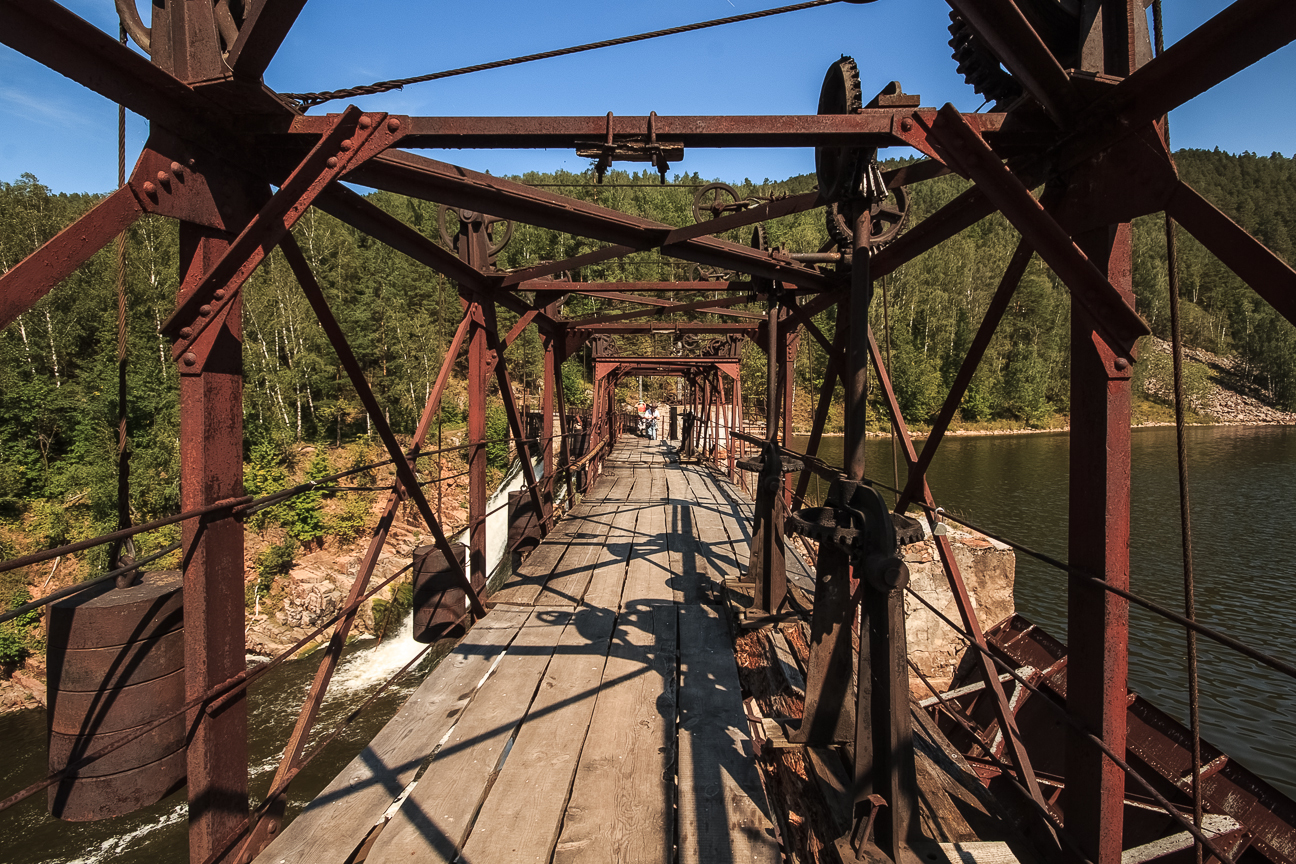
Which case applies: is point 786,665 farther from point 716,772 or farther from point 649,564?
point 649,564

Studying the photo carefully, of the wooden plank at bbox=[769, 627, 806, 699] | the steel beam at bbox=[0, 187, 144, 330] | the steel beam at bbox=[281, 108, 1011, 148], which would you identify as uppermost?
the steel beam at bbox=[281, 108, 1011, 148]

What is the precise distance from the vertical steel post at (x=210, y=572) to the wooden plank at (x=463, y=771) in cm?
65

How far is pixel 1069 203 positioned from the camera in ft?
8.45

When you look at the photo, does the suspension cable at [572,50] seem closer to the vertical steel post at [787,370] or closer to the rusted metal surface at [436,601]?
the rusted metal surface at [436,601]

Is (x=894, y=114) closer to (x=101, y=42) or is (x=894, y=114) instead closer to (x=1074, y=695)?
(x=1074, y=695)

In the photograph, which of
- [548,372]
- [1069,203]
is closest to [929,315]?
[548,372]

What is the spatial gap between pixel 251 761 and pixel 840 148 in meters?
17.2

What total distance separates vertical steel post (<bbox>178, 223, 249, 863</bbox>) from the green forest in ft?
7.79

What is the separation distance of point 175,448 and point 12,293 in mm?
30904

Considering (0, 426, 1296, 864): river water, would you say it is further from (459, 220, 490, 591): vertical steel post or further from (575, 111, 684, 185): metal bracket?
(575, 111, 684, 185): metal bracket

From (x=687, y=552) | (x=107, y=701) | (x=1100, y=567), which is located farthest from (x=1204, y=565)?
(x=107, y=701)

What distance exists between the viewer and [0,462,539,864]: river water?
40.7ft

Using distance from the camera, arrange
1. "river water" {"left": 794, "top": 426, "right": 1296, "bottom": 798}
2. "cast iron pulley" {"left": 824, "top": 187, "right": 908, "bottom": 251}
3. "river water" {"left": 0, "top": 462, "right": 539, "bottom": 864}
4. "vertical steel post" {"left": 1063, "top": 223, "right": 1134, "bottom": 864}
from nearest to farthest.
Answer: "vertical steel post" {"left": 1063, "top": 223, "right": 1134, "bottom": 864} < "cast iron pulley" {"left": 824, "top": 187, "right": 908, "bottom": 251} < "river water" {"left": 794, "top": 426, "right": 1296, "bottom": 798} < "river water" {"left": 0, "top": 462, "right": 539, "bottom": 864}

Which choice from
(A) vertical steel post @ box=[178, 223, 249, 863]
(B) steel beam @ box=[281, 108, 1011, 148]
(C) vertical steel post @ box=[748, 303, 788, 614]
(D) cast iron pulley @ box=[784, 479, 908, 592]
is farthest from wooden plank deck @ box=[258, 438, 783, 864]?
(B) steel beam @ box=[281, 108, 1011, 148]
